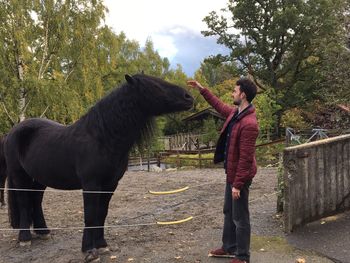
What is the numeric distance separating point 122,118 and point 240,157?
55.7 inches

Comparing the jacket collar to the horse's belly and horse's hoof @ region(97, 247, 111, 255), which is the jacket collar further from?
horse's hoof @ region(97, 247, 111, 255)

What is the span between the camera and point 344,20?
17.6 m

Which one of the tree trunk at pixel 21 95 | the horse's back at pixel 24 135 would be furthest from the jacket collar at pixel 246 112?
the tree trunk at pixel 21 95

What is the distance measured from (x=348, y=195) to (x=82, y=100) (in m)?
16.3

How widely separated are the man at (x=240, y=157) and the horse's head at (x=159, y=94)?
22.0 inches

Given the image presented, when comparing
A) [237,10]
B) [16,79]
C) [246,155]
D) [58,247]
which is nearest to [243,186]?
[246,155]

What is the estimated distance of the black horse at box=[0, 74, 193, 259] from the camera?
4375 mm

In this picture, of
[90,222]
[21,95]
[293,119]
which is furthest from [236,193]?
[293,119]

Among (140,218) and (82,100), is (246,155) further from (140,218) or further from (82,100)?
(82,100)

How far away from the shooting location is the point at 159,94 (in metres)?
4.33

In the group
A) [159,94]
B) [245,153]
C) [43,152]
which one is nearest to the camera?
[245,153]

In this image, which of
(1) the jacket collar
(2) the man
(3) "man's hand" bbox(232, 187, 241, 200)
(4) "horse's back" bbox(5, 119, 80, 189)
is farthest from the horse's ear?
(3) "man's hand" bbox(232, 187, 241, 200)

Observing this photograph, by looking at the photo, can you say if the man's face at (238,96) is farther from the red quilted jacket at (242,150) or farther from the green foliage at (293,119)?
the green foliage at (293,119)

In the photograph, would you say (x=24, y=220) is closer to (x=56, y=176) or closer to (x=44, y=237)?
(x=44, y=237)
